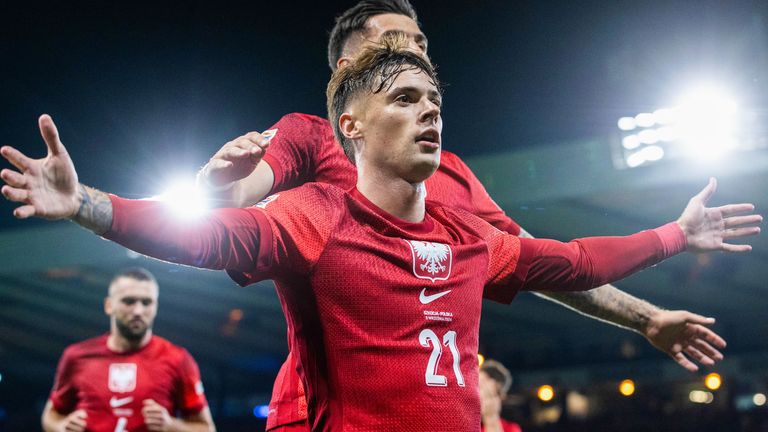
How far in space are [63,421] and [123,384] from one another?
55cm

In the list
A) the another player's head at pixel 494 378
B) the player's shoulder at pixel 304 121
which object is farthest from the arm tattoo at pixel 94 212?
the another player's head at pixel 494 378

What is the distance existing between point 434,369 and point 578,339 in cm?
1705

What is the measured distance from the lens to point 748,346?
17031 millimetres

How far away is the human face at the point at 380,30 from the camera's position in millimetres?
3590

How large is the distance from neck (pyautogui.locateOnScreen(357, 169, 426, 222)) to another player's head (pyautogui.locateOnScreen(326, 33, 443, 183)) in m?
0.04

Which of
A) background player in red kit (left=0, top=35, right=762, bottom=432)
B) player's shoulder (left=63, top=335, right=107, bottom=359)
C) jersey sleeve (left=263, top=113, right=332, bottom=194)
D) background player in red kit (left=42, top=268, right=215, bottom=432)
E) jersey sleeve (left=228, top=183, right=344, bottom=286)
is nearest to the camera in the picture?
background player in red kit (left=0, top=35, right=762, bottom=432)

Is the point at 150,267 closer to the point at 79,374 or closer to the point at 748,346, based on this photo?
the point at 79,374

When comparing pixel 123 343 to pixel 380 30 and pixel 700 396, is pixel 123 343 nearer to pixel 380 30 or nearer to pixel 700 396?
pixel 380 30

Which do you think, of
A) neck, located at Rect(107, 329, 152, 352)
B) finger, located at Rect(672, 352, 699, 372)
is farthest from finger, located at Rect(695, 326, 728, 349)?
neck, located at Rect(107, 329, 152, 352)

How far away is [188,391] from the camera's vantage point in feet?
21.3

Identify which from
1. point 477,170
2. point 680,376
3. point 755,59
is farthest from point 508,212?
point 680,376

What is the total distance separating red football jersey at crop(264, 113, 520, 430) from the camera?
336cm

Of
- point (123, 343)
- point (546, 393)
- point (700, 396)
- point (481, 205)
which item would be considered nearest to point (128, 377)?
point (123, 343)

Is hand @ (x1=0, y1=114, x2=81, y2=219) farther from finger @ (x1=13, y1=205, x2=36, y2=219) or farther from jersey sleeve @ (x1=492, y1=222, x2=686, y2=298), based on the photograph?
jersey sleeve @ (x1=492, y1=222, x2=686, y2=298)
